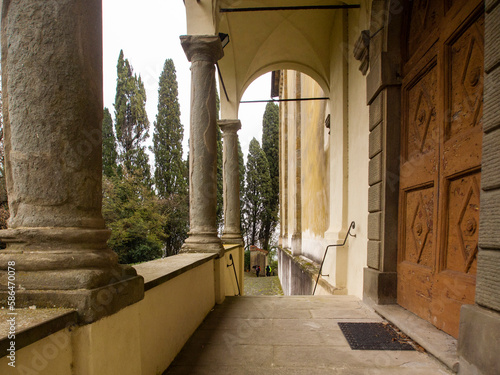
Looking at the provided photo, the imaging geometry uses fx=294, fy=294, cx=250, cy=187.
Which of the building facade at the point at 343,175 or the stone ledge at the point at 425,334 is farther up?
the building facade at the point at 343,175

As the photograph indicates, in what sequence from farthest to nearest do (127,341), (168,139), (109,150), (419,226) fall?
(168,139), (109,150), (419,226), (127,341)

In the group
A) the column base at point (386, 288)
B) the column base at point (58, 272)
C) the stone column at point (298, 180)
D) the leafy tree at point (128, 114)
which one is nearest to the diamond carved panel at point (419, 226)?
the column base at point (386, 288)

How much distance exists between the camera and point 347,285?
15.8ft

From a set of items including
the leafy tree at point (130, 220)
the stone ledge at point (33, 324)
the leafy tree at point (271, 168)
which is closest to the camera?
the stone ledge at point (33, 324)

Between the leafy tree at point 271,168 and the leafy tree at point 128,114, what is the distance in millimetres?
10866

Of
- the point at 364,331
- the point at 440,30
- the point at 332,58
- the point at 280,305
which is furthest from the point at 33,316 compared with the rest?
the point at 332,58

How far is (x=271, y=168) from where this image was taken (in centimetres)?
2781

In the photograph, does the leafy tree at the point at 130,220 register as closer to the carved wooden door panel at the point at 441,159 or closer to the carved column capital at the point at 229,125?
the carved column capital at the point at 229,125

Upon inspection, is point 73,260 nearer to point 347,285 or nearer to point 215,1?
point 215,1

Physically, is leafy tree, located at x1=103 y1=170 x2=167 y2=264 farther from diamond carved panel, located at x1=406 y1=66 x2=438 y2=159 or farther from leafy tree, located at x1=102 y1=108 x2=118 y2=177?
diamond carved panel, located at x1=406 y1=66 x2=438 y2=159

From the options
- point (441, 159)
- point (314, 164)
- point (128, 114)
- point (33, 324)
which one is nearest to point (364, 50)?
point (441, 159)

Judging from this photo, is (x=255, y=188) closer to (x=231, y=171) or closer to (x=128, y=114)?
(x=128, y=114)

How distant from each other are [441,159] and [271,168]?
→ 83.0ft

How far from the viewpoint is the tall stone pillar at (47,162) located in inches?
49.0
